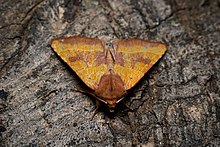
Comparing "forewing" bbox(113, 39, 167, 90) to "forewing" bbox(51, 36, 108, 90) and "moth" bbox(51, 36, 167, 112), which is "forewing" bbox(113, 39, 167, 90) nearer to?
"moth" bbox(51, 36, 167, 112)

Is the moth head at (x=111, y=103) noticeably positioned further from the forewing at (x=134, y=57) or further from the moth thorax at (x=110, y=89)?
the forewing at (x=134, y=57)

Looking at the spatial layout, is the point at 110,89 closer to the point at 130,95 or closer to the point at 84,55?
the point at 130,95

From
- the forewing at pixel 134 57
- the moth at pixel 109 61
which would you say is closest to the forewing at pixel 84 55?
the moth at pixel 109 61

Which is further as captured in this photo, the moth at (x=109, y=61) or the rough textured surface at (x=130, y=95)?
the moth at (x=109, y=61)

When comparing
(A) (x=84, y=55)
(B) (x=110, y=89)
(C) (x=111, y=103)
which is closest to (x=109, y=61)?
(A) (x=84, y=55)

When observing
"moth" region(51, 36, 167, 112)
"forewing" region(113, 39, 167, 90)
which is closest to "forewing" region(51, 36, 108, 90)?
"moth" region(51, 36, 167, 112)

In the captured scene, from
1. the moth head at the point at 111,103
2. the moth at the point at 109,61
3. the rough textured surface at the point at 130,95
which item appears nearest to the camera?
the rough textured surface at the point at 130,95

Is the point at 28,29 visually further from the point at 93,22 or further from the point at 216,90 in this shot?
the point at 216,90
